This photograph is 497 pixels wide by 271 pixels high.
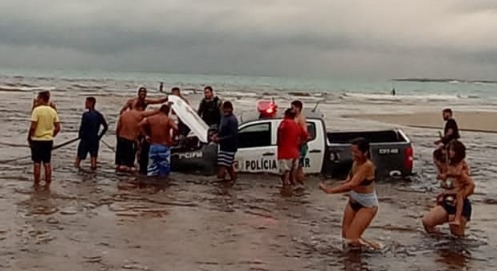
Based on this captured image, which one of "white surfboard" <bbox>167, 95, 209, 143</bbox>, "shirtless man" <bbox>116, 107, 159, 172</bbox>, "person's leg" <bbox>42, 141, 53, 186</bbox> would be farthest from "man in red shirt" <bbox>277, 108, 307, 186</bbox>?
"person's leg" <bbox>42, 141, 53, 186</bbox>

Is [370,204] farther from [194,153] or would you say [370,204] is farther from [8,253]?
[194,153]

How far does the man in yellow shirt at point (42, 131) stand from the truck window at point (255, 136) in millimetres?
3727

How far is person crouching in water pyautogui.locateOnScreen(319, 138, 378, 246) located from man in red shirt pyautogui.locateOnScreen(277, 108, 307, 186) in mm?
5243

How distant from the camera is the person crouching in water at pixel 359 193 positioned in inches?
396

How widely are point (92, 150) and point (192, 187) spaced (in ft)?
9.80

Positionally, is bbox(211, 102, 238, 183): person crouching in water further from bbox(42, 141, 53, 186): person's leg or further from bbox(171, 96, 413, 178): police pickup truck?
bbox(42, 141, 53, 186): person's leg

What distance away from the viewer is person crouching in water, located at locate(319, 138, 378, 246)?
1005cm

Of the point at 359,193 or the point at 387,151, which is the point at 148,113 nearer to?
the point at 387,151

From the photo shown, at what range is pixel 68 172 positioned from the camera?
1708 centimetres

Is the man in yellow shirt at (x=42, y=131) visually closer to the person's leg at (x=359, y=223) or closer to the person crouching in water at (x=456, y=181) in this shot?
the person's leg at (x=359, y=223)

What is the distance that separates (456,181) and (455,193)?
0.60ft

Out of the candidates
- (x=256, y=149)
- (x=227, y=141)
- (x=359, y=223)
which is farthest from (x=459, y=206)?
(x=256, y=149)

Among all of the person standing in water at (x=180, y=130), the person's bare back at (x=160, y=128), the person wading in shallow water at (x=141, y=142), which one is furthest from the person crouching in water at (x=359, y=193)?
the person wading in shallow water at (x=141, y=142)

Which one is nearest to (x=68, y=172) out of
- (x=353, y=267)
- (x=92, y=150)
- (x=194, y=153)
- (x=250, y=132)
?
(x=92, y=150)
